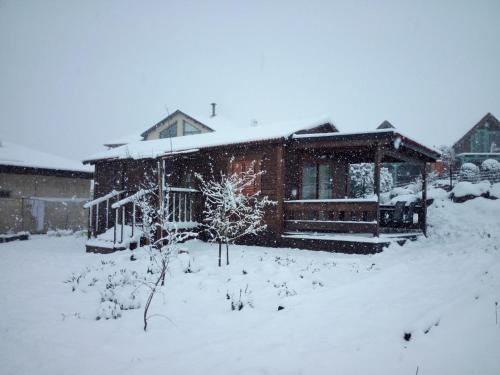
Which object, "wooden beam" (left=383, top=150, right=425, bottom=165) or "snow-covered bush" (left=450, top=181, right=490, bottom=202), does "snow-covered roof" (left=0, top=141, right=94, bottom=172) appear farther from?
"snow-covered bush" (left=450, top=181, right=490, bottom=202)

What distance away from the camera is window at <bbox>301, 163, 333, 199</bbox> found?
1376 centimetres

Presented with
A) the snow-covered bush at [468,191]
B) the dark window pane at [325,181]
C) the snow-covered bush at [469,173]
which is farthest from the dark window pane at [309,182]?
the snow-covered bush at [469,173]

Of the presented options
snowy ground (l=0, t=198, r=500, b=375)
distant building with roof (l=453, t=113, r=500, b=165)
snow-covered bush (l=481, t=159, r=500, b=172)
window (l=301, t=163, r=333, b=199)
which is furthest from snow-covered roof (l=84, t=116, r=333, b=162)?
distant building with roof (l=453, t=113, r=500, b=165)

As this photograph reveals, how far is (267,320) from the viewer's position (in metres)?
4.66

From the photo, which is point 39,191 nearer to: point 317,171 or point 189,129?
point 189,129

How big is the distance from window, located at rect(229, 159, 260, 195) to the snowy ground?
14.5ft

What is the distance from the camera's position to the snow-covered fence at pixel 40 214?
1664cm

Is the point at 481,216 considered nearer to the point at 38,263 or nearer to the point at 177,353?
the point at 177,353

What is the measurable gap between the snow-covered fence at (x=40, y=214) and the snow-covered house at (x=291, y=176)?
3869mm

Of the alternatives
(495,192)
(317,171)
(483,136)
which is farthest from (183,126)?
(483,136)

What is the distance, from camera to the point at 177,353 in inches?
150

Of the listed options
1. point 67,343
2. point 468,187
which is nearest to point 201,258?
point 67,343

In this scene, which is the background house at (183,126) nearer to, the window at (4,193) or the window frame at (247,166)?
the window at (4,193)

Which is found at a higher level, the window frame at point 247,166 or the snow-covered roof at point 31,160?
the snow-covered roof at point 31,160
